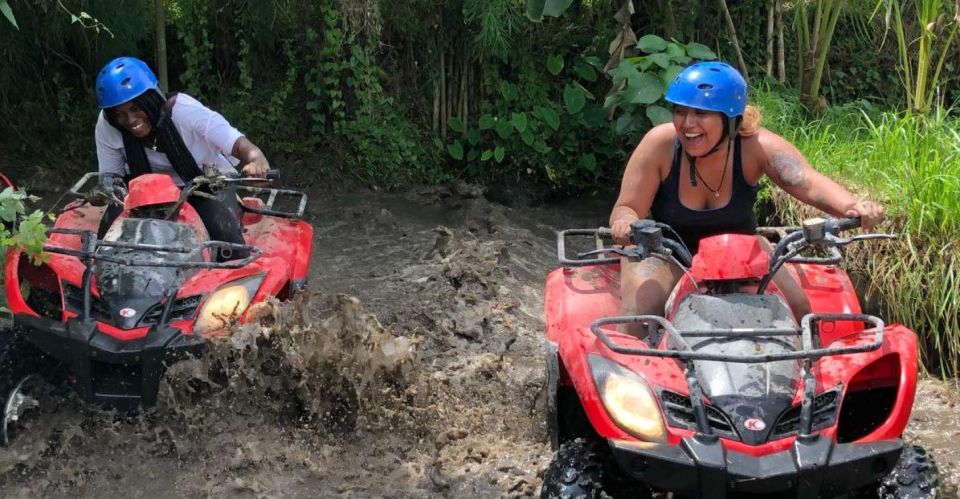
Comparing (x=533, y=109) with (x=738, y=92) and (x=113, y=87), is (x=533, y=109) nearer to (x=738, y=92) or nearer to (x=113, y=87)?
(x=113, y=87)

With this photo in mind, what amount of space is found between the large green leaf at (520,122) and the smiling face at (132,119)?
15.5 ft

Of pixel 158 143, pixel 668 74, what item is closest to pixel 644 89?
pixel 668 74

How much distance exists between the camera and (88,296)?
4473 millimetres

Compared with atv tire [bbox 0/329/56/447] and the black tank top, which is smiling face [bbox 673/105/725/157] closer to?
the black tank top

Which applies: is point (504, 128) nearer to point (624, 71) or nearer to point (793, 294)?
point (624, 71)

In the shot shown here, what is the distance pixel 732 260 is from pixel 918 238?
7.94ft

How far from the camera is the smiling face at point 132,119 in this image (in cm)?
539

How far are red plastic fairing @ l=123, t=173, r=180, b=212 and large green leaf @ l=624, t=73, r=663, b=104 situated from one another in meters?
4.44

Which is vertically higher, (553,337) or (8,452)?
(553,337)

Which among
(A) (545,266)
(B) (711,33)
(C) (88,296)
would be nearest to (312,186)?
(A) (545,266)

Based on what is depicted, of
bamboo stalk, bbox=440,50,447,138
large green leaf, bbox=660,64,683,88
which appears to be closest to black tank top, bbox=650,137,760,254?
large green leaf, bbox=660,64,683,88

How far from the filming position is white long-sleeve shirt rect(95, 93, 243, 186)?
5562 millimetres

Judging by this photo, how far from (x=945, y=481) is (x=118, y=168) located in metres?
4.09

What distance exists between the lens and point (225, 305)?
461 centimetres
